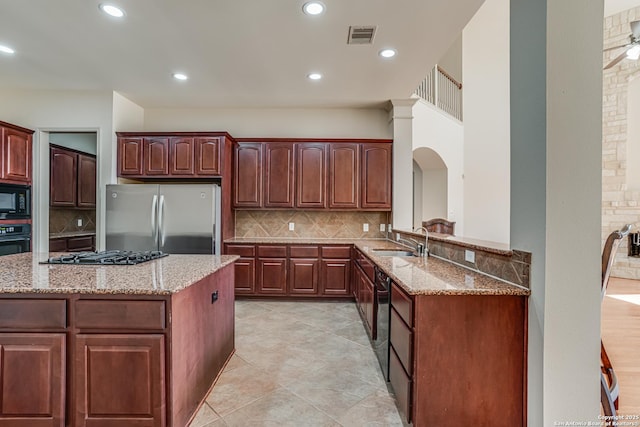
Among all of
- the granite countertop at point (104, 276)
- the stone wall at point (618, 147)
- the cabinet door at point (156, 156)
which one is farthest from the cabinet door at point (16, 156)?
the stone wall at point (618, 147)

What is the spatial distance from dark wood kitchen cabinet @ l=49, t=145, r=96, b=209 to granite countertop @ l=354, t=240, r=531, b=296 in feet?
16.5

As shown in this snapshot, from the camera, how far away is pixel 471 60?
7.24 meters

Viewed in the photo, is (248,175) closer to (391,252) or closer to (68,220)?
(391,252)

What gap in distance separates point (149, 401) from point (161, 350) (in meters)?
0.29

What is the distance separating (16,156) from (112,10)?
2.77 meters

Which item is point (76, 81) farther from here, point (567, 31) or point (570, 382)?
point (570, 382)

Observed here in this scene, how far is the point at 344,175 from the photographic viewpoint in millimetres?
4707

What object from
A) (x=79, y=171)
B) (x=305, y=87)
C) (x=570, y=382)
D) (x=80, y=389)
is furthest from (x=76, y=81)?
→ (x=570, y=382)

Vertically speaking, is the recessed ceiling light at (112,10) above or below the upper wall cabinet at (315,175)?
above

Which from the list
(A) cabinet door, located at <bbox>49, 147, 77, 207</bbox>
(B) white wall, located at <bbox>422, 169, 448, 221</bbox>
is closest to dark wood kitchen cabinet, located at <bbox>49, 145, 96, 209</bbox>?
(A) cabinet door, located at <bbox>49, 147, 77, 207</bbox>

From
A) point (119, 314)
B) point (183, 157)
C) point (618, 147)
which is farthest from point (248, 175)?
point (618, 147)

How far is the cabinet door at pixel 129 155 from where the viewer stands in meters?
4.44

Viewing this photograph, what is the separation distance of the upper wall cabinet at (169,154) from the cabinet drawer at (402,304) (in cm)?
314

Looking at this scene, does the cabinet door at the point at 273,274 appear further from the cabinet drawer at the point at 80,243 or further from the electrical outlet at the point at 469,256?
the cabinet drawer at the point at 80,243
